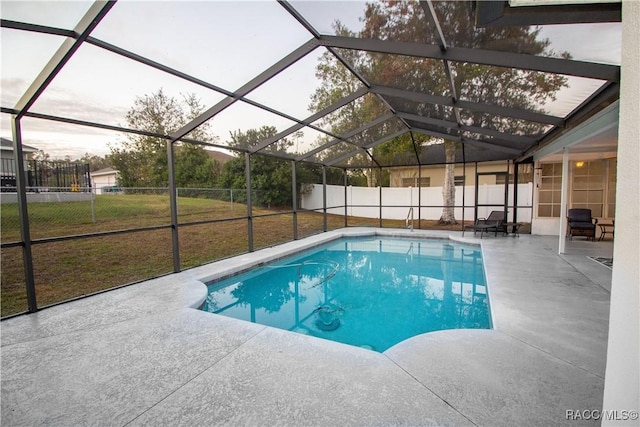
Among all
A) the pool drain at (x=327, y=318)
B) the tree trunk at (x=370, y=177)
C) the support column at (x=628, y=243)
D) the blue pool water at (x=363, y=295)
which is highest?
the tree trunk at (x=370, y=177)

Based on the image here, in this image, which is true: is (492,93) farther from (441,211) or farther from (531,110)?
(441,211)

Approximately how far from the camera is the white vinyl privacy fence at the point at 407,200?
11625mm

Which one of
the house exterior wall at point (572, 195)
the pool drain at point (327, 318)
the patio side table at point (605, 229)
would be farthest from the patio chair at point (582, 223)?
the pool drain at point (327, 318)

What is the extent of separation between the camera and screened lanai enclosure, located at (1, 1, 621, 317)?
2.87 metres

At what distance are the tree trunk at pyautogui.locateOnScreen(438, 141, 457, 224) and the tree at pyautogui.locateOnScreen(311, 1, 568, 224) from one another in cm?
467

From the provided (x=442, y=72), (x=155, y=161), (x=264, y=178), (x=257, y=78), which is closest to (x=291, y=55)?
(x=257, y=78)

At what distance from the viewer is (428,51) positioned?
3639mm

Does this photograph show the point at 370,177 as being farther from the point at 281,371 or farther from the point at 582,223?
the point at 281,371

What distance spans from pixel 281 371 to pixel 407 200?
41.9ft

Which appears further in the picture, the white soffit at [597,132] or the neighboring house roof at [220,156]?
the neighboring house roof at [220,156]

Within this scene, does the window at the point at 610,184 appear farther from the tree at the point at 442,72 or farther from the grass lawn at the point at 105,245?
the grass lawn at the point at 105,245

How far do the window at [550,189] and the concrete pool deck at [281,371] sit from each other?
6.67m

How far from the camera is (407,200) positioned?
556 inches

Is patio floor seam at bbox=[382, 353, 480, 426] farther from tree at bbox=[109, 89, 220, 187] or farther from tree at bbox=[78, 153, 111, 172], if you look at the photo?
tree at bbox=[109, 89, 220, 187]
